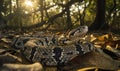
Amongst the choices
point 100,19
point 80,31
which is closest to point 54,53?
point 80,31

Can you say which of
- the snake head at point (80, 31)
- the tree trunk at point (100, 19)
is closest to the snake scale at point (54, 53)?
the snake head at point (80, 31)

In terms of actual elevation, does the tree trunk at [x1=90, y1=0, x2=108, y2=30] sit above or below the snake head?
below

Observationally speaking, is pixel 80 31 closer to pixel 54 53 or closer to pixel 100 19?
pixel 54 53

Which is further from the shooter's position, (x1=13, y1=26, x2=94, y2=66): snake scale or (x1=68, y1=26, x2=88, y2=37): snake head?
(x1=68, y1=26, x2=88, y2=37): snake head

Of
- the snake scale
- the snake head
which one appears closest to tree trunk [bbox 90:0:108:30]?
the snake head

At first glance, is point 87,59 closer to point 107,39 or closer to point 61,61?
point 61,61

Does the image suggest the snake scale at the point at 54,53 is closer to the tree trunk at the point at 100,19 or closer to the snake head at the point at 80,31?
the snake head at the point at 80,31

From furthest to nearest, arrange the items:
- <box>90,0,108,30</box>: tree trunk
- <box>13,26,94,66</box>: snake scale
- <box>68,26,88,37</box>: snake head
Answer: <box>90,0,108,30</box>: tree trunk, <box>68,26,88,37</box>: snake head, <box>13,26,94,66</box>: snake scale

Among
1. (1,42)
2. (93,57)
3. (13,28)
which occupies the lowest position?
(13,28)

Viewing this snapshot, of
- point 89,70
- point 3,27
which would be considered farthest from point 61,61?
point 3,27

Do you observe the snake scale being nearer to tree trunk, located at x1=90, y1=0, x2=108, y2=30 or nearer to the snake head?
the snake head

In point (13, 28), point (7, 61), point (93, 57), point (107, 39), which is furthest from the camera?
point (13, 28)
